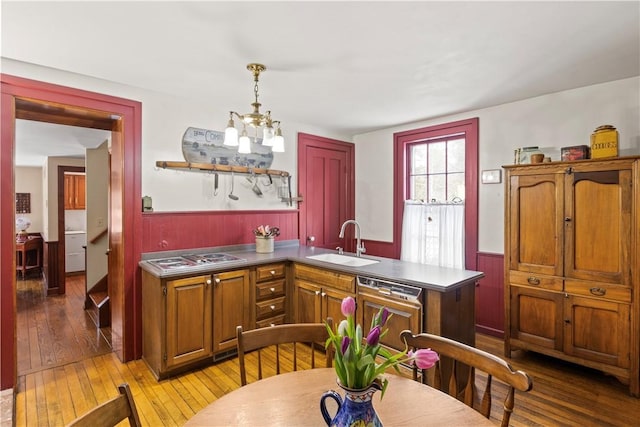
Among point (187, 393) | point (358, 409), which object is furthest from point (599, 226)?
point (187, 393)

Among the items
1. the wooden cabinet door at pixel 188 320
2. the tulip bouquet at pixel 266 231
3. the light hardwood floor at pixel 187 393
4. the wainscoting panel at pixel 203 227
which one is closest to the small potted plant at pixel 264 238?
the tulip bouquet at pixel 266 231

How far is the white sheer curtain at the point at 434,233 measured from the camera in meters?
3.72

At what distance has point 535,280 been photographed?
9.35 feet

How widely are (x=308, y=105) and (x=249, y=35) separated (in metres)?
1.44

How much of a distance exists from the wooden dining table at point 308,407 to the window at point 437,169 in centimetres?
298

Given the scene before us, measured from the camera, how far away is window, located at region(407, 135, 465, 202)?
3799 millimetres

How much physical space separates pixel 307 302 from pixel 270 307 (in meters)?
0.36

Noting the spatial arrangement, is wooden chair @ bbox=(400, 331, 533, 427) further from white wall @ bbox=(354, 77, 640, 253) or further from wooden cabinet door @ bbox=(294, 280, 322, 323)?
white wall @ bbox=(354, 77, 640, 253)

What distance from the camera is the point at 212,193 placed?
343 centimetres

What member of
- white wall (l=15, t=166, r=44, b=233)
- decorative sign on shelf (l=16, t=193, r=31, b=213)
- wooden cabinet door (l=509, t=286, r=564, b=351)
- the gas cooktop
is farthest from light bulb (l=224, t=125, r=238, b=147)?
decorative sign on shelf (l=16, t=193, r=31, b=213)

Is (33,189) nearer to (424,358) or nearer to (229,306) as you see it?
(229,306)

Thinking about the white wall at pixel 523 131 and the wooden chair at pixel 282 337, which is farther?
the white wall at pixel 523 131

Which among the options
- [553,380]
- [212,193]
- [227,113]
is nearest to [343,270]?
[212,193]

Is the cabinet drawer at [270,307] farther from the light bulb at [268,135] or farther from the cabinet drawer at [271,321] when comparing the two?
the light bulb at [268,135]
